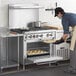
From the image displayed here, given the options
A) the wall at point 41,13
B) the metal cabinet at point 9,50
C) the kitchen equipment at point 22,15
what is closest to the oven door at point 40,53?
the metal cabinet at point 9,50

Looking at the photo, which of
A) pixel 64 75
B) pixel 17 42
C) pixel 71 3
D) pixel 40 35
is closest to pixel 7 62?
pixel 17 42

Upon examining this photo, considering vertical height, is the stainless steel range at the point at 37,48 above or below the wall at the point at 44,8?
below

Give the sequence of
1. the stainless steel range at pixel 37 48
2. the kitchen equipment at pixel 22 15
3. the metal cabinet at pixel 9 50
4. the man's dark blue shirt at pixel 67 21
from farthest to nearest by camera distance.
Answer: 1. the kitchen equipment at pixel 22 15
2. the metal cabinet at pixel 9 50
3. the stainless steel range at pixel 37 48
4. the man's dark blue shirt at pixel 67 21

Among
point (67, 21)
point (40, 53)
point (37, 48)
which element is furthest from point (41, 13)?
point (67, 21)

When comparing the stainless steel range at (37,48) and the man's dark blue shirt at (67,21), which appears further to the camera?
the stainless steel range at (37,48)

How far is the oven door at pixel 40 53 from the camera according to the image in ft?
17.6

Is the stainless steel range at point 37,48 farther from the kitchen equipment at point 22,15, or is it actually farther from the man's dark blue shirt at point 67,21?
the man's dark blue shirt at point 67,21

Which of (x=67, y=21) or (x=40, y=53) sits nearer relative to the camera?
(x=67, y=21)

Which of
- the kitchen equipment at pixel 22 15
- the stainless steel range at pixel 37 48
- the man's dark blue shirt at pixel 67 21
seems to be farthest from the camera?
the kitchen equipment at pixel 22 15

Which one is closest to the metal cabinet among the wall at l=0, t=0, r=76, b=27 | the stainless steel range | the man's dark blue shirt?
the stainless steel range

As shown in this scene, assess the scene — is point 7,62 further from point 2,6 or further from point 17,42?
point 2,6

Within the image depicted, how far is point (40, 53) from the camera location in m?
5.53

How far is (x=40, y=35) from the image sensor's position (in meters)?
5.42

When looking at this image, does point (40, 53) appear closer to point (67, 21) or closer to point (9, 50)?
point (9, 50)
